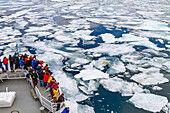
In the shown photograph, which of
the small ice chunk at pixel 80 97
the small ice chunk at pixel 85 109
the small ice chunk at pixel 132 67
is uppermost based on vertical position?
the small ice chunk at pixel 132 67

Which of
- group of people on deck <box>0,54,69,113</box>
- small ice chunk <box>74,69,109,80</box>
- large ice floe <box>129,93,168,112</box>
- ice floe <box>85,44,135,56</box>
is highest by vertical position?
group of people on deck <box>0,54,69,113</box>

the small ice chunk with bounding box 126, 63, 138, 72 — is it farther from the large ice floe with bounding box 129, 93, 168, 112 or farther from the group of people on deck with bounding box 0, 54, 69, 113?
the group of people on deck with bounding box 0, 54, 69, 113

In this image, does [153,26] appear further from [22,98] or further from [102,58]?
[22,98]

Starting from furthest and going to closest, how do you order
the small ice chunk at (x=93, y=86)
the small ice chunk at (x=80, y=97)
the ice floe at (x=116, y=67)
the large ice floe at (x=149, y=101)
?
the ice floe at (x=116, y=67), the small ice chunk at (x=93, y=86), the small ice chunk at (x=80, y=97), the large ice floe at (x=149, y=101)

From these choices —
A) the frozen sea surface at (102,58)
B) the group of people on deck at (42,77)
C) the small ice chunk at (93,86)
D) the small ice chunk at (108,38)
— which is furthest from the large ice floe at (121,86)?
the small ice chunk at (108,38)

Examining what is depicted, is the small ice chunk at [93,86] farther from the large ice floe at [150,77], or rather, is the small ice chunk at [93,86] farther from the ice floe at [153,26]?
the ice floe at [153,26]

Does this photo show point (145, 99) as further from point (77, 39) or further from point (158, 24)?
point (158, 24)

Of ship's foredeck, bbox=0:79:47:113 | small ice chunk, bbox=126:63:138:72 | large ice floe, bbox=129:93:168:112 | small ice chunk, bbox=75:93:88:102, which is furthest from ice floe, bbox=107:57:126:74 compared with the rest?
ship's foredeck, bbox=0:79:47:113
